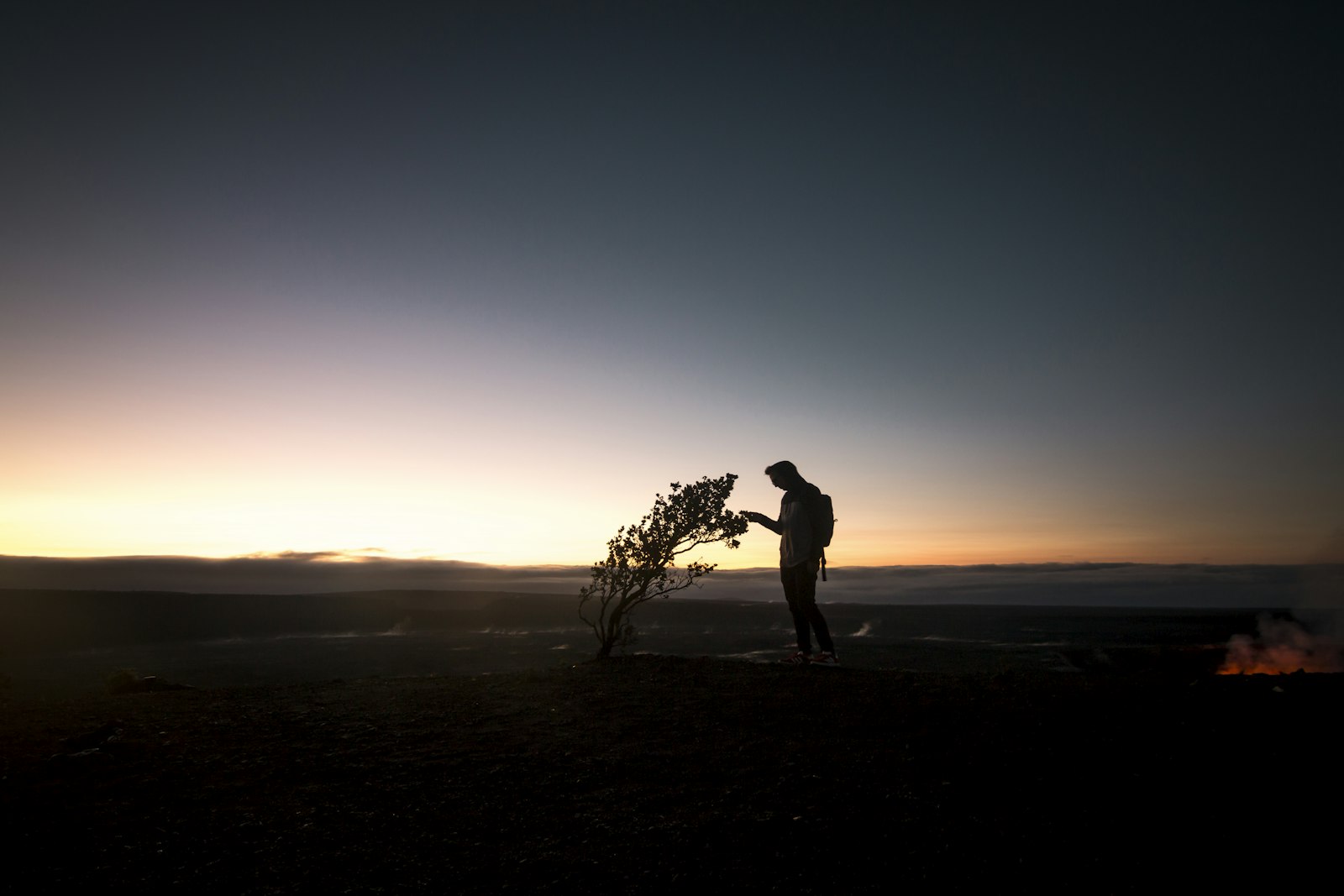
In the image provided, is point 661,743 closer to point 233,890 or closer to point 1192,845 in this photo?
point 233,890

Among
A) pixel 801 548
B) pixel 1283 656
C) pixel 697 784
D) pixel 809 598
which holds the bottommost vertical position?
pixel 1283 656

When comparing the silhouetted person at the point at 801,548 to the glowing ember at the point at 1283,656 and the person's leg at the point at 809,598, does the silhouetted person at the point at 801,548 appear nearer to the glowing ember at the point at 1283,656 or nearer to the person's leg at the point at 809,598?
the person's leg at the point at 809,598

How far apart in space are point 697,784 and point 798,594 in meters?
6.86

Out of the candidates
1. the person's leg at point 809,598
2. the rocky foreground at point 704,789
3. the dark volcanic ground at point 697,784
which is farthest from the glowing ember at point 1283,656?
the person's leg at point 809,598

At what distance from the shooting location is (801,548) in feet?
42.9

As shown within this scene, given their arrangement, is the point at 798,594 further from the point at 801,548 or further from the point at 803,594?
the point at 801,548

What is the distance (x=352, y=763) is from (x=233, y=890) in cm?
289

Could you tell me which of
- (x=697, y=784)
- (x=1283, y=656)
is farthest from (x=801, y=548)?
(x=1283, y=656)

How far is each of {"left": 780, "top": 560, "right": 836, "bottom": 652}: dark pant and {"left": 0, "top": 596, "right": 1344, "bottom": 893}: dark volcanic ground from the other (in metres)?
1.62

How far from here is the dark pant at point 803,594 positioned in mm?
12891

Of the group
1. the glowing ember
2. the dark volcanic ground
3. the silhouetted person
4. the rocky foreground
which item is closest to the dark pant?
the silhouetted person

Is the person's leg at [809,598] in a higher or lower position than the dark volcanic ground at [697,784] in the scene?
higher

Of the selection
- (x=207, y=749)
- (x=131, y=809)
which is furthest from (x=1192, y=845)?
(x=207, y=749)

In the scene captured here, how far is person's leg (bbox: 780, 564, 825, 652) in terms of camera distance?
1301cm
